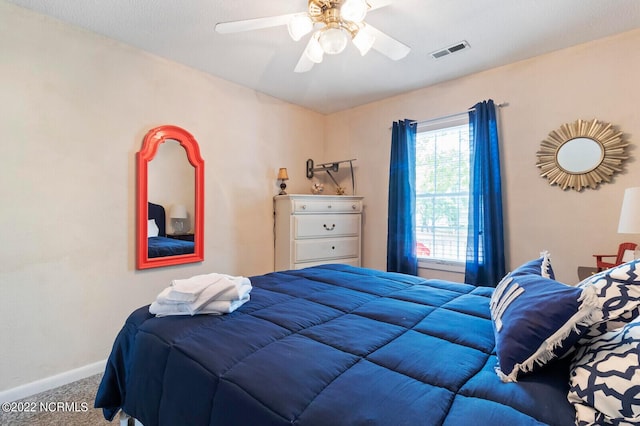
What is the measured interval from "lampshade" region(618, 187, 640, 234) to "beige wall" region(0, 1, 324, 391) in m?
3.06

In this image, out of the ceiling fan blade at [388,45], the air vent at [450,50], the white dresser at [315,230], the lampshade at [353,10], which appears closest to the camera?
the lampshade at [353,10]

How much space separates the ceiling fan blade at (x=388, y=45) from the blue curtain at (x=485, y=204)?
1.29 m

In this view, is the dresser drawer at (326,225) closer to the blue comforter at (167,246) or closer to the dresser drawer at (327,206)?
the dresser drawer at (327,206)

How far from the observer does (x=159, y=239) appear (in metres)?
2.59

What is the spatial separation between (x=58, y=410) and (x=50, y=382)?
33 centimetres

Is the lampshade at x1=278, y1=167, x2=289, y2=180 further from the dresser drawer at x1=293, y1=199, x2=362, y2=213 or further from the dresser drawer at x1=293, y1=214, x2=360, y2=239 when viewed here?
the dresser drawer at x1=293, y1=214, x2=360, y2=239

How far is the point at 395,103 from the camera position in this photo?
347cm

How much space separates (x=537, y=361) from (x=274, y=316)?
888mm

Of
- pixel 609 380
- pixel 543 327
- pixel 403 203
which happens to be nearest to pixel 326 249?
pixel 403 203

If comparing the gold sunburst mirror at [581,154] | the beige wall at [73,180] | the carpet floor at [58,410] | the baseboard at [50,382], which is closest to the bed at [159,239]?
the beige wall at [73,180]

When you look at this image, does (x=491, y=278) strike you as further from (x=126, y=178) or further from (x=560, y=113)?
(x=126, y=178)

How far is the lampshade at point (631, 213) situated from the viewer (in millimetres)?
1820

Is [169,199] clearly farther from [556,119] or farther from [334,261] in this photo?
[556,119]

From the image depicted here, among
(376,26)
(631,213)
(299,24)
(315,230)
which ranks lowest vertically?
(315,230)
